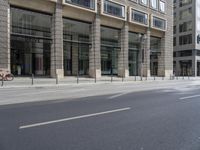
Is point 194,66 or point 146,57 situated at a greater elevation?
point 146,57

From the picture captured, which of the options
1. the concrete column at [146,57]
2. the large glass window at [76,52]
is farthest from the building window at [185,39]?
the large glass window at [76,52]

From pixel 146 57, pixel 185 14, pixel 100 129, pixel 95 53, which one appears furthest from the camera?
pixel 185 14

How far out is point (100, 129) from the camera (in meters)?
7.88

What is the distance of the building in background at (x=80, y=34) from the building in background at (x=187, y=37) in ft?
60.2

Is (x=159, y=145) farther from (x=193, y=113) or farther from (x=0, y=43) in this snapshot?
(x=0, y=43)

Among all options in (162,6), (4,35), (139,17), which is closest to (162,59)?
(162,6)

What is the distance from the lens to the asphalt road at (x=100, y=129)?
251 inches

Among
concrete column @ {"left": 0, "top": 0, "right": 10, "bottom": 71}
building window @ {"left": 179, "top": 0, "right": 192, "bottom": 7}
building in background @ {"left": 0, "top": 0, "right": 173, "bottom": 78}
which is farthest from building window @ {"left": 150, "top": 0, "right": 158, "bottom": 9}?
concrete column @ {"left": 0, "top": 0, "right": 10, "bottom": 71}

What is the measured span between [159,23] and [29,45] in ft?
84.2

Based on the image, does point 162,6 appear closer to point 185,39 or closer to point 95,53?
point 95,53

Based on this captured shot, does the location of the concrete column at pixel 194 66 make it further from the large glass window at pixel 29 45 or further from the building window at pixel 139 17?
the large glass window at pixel 29 45

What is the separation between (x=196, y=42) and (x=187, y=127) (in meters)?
74.1

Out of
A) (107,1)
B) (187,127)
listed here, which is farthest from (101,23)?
(187,127)

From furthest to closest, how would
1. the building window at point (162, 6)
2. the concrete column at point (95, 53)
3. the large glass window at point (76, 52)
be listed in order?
the building window at point (162, 6) → the large glass window at point (76, 52) → the concrete column at point (95, 53)
